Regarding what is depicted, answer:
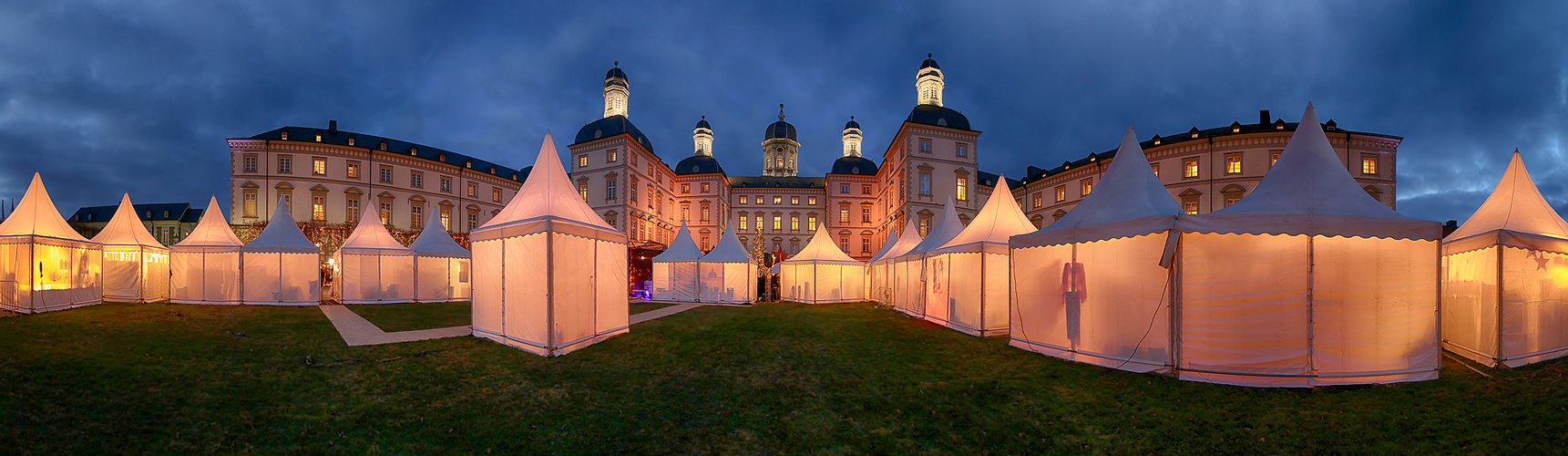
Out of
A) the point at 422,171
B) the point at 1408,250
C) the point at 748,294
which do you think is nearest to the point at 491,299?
the point at 748,294

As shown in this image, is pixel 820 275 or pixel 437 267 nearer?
pixel 437 267

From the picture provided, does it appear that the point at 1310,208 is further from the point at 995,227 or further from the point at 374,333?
the point at 374,333

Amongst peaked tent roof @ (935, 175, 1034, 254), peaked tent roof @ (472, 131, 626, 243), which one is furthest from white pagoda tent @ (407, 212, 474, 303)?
peaked tent roof @ (935, 175, 1034, 254)

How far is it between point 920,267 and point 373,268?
1858 centimetres

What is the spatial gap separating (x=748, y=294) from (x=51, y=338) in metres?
15.8

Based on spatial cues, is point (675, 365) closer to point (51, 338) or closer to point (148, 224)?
point (51, 338)

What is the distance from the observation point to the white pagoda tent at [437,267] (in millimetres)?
18531

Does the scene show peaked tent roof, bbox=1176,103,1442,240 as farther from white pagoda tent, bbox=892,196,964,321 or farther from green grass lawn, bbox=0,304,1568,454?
white pagoda tent, bbox=892,196,964,321

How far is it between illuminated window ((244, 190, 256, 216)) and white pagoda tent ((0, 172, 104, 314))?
21976 millimetres

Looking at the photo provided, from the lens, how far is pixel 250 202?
3195 centimetres

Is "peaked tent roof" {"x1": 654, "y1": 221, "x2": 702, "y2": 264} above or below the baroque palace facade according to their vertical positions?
below

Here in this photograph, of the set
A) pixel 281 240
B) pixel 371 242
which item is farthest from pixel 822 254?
pixel 281 240

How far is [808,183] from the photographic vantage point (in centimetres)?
5369

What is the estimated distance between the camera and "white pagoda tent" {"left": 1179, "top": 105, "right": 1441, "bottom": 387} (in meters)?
6.20
